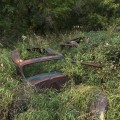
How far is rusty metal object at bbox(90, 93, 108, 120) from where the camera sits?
427cm

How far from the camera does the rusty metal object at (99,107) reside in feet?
14.0

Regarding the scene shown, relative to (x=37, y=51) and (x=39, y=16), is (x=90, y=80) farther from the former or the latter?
(x=39, y=16)

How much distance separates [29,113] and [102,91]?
1149mm

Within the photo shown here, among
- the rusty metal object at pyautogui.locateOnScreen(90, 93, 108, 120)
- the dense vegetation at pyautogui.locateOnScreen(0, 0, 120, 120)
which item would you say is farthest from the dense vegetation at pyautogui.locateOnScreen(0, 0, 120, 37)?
the rusty metal object at pyautogui.locateOnScreen(90, 93, 108, 120)

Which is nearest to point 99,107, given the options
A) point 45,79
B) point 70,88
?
point 70,88

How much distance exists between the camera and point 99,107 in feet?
14.5

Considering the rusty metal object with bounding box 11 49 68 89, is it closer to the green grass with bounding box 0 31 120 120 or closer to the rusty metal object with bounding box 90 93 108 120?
the green grass with bounding box 0 31 120 120

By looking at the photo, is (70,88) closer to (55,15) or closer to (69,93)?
(69,93)

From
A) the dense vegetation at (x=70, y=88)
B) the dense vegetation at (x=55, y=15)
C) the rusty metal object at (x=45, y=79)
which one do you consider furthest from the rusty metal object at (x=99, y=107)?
the dense vegetation at (x=55, y=15)

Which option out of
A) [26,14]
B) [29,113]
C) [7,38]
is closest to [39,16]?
[26,14]

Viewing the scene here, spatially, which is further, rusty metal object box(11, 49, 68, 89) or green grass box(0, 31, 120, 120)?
rusty metal object box(11, 49, 68, 89)

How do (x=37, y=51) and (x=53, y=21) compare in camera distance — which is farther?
(x=53, y=21)

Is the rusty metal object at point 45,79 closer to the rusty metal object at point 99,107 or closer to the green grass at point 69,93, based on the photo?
the green grass at point 69,93

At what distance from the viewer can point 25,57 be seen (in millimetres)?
7047
